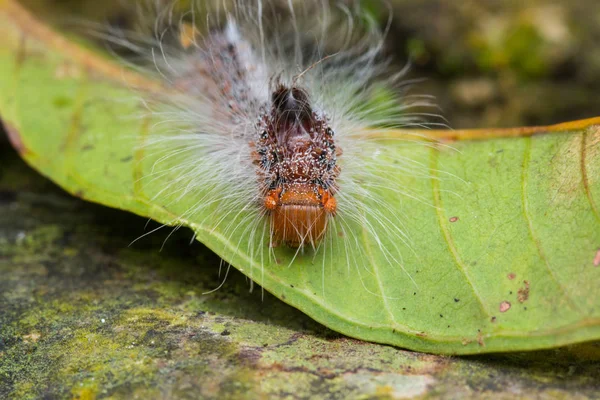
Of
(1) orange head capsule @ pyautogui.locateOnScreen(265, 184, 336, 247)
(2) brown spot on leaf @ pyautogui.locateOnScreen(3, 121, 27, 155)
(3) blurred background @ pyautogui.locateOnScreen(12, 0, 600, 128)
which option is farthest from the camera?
(3) blurred background @ pyautogui.locateOnScreen(12, 0, 600, 128)

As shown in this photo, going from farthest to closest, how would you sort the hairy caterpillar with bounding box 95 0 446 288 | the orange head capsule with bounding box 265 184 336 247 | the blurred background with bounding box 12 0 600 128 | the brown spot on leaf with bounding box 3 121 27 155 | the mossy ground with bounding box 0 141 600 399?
the blurred background with bounding box 12 0 600 128 < the brown spot on leaf with bounding box 3 121 27 155 < the hairy caterpillar with bounding box 95 0 446 288 < the orange head capsule with bounding box 265 184 336 247 < the mossy ground with bounding box 0 141 600 399

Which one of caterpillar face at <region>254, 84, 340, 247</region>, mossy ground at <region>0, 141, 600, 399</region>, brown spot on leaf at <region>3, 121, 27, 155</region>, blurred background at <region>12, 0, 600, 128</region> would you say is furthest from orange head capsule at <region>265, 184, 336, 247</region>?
blurred background at <region>12, 0, 600, 128</region>

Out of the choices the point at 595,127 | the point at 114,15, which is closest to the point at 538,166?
the point at 595,127

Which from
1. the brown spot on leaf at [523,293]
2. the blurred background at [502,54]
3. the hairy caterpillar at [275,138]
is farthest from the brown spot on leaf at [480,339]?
the blurred background at [502,54]

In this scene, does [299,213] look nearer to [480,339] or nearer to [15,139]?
[480,339]

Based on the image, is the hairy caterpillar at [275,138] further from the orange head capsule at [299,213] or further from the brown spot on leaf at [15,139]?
the brown spot on leaf at [15,139]

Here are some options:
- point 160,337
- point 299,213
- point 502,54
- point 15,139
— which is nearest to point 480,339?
point 299,213

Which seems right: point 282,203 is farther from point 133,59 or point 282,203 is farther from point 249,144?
point 133,59

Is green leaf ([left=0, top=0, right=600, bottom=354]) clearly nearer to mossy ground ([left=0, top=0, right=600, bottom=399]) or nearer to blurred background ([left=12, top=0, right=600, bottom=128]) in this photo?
mossy ground ([left=0, top=0, right=600, bottom=399])
